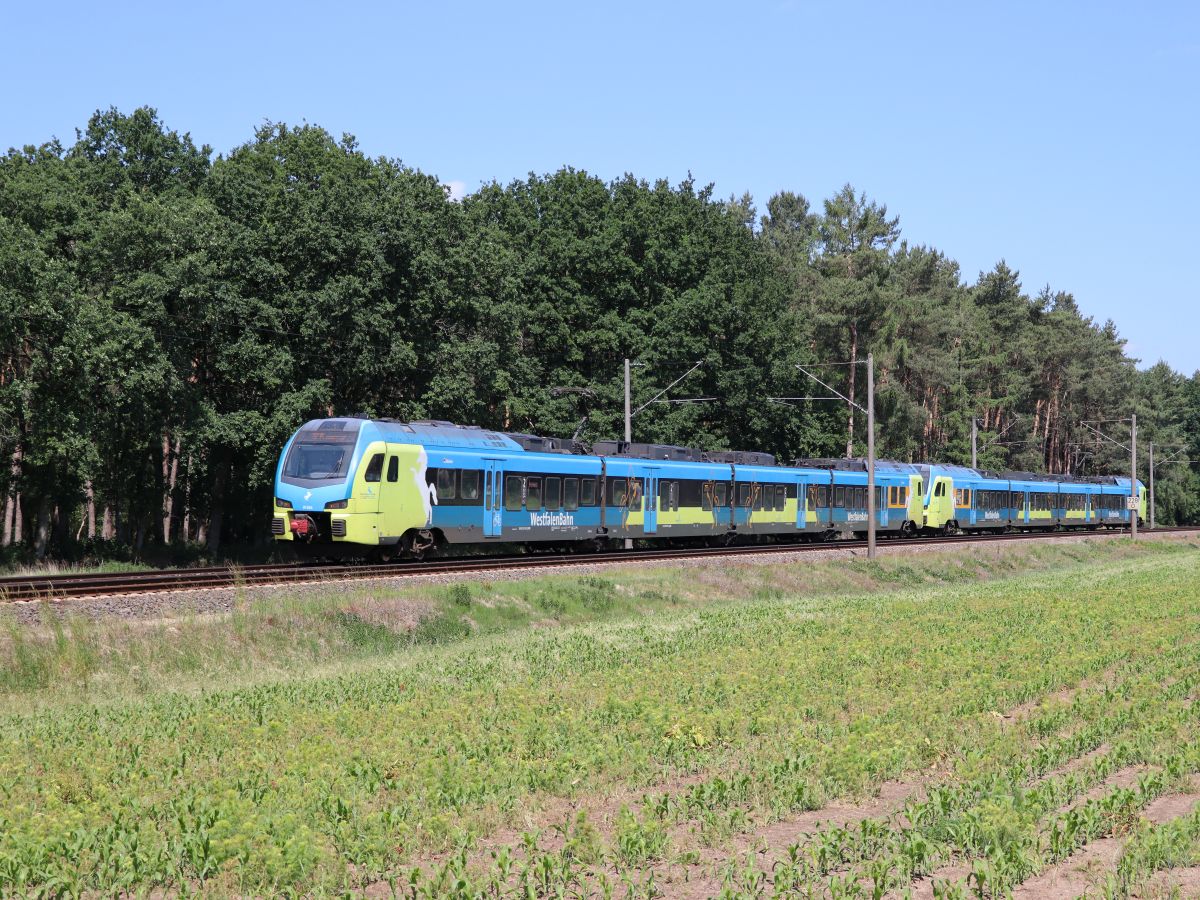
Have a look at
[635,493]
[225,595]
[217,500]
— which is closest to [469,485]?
[635,493]

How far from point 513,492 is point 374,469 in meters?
6.08

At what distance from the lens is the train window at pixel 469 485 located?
106ft

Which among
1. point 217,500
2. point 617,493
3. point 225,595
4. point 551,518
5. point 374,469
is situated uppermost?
point 374,469

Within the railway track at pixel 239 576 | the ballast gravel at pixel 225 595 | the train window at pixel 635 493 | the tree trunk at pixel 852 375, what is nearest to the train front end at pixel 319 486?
the railway track at pixel 239 576

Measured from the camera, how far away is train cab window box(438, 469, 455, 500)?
31.5m

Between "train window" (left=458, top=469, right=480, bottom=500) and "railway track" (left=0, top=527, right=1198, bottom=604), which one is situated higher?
"train window" (left=458, top=469, right=480, bottom=500)

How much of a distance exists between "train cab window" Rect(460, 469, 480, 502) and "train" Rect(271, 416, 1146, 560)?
0.15 ft

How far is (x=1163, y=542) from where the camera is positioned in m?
71.2

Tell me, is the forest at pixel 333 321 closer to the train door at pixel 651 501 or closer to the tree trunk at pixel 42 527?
→ the tree trunk at pixel 42 527

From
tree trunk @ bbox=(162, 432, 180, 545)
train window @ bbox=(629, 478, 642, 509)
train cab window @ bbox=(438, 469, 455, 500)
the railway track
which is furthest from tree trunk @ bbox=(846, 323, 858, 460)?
train cab window @ bbox=(438, 469, 455, 500)

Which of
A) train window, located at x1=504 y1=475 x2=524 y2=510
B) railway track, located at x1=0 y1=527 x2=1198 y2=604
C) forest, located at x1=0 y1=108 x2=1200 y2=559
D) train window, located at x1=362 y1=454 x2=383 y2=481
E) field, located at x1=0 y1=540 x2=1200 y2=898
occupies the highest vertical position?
forest, located at x1=0 y1=108 x2=1200 y2=559

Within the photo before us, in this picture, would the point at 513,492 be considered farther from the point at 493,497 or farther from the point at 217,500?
the point at 217,500

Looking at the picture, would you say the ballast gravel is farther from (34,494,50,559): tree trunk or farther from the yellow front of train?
(34,494,50,559): tree trunk

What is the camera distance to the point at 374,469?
2920 cm
